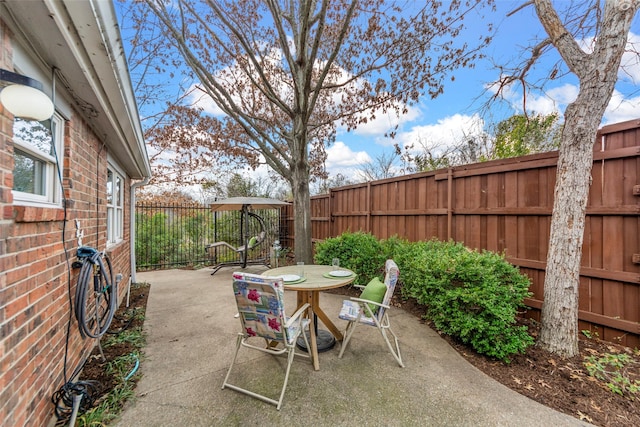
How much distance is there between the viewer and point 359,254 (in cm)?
489

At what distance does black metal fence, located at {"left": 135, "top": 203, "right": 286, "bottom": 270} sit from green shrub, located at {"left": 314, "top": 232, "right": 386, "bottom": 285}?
3.01 metres

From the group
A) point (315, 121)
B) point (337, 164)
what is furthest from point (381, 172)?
point (315, 121)

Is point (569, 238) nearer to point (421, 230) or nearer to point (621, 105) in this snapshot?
point (621, 105)

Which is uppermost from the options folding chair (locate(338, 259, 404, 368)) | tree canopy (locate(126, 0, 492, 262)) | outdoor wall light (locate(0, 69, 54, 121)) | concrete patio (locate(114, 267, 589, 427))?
tree canopy (locate(126, 0, 492, 262))

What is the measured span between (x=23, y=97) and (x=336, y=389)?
2.70 m

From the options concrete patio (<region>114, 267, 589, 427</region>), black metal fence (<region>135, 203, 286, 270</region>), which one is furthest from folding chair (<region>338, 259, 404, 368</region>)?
black metal fence (<region>135, 203, 286, 270</region>)

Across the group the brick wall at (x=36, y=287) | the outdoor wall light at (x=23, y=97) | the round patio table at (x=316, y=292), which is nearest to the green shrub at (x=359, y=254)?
the round patio table at (x=316, y=292)

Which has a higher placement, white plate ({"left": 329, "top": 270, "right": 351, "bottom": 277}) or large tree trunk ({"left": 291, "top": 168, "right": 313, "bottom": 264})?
large tree trunk ({"left": 291, "top": 168, "right": 313, "bottom": 264})

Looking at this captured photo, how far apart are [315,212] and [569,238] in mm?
5847

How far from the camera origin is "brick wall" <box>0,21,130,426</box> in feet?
4.37

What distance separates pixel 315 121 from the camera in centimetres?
820

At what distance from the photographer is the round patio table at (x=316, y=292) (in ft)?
8.57

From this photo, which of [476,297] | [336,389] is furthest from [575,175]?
[336,389]

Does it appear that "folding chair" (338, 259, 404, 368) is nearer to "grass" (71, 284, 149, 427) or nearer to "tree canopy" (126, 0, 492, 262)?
"grass" (71, 284, 149, 427)
